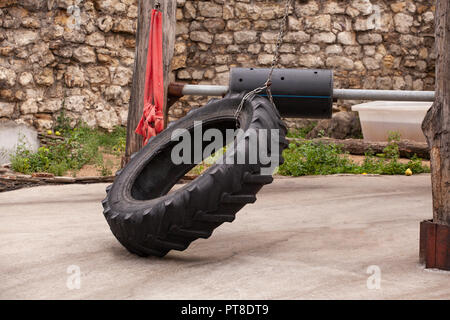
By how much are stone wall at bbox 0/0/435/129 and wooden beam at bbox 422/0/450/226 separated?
553cm

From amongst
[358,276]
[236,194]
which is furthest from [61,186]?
[358,276]

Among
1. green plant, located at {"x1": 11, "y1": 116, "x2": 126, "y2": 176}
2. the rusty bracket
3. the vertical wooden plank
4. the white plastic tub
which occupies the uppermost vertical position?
the vertical wooden plank

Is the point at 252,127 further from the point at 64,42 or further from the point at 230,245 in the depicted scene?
the point at 64,42

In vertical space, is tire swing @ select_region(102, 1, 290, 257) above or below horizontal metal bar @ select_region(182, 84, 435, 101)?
below

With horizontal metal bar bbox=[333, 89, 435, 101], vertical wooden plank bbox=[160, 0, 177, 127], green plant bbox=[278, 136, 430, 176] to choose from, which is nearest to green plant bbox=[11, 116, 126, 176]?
vertical wooden plank bbox=[160, 0, 177, 127]

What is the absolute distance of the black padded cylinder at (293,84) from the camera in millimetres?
3666

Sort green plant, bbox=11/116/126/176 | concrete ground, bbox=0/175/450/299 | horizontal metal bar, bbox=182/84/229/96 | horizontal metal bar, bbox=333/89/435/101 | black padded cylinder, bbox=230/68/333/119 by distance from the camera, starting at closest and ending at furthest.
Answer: concrete ground, bbox=0/175/450/299 < black padded cylinder, bbox=230/68/333/119 < horizontal metal bar, bbox=333/89/435/101 < horizontal metal bar, bbox=182/84/229/96 < green plant, bbox=11/116/126/176

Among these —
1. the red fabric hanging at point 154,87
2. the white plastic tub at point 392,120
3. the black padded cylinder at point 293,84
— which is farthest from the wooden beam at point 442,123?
the white plastic tub at point 392,120

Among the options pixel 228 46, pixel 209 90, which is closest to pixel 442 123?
pixel 209 90

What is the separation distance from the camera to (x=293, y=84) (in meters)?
3.67

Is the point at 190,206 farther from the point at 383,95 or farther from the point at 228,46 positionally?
the point at 228,46

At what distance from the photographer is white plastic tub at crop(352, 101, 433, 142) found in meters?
7.28

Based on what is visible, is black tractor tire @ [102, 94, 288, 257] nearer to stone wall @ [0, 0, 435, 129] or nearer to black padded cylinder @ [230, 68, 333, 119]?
black padded cylinder @ [230, 68, 333, 119]
